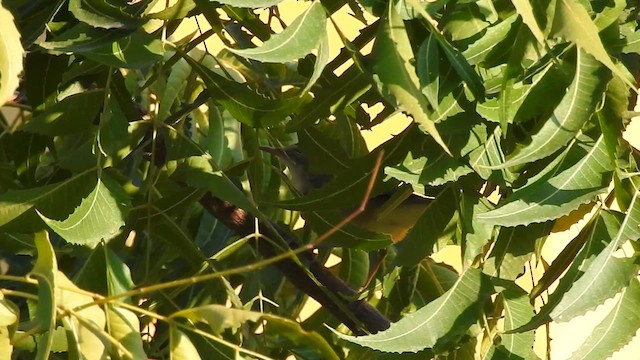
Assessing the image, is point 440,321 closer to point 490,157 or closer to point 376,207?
point 490,157

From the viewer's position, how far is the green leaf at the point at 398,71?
568mm

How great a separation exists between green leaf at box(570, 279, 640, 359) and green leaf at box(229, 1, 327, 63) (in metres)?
0.30

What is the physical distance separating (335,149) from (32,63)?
27 cm

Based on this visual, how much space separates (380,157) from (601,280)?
18cm

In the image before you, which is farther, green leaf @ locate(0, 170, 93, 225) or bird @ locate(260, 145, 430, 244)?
bird @ locate(260, 145, 430, 244)

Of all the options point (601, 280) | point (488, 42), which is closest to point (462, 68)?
point (488, 42)

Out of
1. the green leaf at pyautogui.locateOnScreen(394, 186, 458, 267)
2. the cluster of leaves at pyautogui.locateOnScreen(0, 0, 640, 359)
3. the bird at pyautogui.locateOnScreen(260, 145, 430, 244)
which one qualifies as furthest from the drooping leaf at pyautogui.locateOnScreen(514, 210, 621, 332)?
the bird at pyautogui.locateOnScreen(260, 145, 430, 244)

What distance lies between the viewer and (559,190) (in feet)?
2.35

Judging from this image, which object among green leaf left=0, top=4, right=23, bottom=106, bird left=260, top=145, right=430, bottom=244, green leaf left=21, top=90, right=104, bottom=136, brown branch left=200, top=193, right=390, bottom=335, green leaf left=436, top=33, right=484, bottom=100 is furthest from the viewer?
bird left=260, top=145, right=430, bottom=244

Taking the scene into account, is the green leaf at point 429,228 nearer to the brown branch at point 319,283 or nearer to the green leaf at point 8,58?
the brown branch at point 319,283

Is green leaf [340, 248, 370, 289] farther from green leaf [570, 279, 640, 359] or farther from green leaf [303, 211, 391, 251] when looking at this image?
green leaf [570, 279, 640, 359]

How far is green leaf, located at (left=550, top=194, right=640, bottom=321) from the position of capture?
688 millimetres

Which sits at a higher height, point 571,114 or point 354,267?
point 571,114

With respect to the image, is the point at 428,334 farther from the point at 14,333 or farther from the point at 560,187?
the point at 14,333
